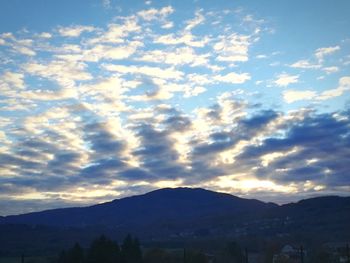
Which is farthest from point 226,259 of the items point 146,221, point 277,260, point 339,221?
point 146,221

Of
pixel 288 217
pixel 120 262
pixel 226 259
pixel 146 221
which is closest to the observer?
pixel 120 262

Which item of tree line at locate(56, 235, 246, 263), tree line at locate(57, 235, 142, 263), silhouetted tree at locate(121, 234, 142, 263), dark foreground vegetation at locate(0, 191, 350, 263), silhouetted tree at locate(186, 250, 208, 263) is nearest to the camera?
tree line at locate(57, 235, 142, 263)

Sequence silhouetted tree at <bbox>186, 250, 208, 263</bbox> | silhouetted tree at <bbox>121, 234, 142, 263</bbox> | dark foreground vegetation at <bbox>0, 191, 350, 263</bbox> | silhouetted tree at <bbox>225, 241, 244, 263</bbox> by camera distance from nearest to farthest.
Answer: silhouetted tree at <bbox>121, 234, 142, 263</bbox> → silhouetted tree at <bbox>186, 250, 208, 263</bbox> → dark foreground vegetation at <bbox>0, 191, 350, 263</bbox> → silhouetted tree at <bbox>225, 241, 244, 263</bbox>

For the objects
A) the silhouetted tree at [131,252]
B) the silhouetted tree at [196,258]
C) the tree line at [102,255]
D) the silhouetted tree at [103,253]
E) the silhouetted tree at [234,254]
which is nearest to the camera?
the silhouetted tree at [103,253]

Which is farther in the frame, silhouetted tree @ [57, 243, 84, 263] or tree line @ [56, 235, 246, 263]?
silhouetted tree @ [57, 243, 84, 263]

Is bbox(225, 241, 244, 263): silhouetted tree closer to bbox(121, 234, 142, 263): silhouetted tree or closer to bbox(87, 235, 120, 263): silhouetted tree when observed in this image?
bbox(121, 234, 142, 263): silhouetted tree

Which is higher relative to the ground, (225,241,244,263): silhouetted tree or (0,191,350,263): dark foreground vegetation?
(0,191,350,263): dark foreground vegetation

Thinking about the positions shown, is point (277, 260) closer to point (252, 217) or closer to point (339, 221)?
point (339, 221)

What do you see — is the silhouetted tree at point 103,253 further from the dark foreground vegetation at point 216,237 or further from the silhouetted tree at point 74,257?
the silhouetted tree at point 74,257

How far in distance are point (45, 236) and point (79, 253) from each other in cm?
9011

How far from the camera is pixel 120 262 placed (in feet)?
106

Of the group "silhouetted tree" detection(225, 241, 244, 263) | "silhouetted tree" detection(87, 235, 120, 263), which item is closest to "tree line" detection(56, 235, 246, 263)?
"silhouetted tree" detection(87, 235, 120, 263)

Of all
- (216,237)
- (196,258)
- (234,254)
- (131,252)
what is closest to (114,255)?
(131,252)

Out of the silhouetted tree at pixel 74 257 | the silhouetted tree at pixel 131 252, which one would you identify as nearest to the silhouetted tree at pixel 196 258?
the silhouetted tree at pixel 131 252
